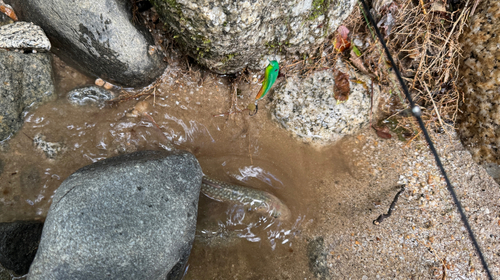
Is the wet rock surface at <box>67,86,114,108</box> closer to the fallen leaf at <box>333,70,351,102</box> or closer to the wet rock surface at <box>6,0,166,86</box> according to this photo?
the wet rock surface at <box>6,0,166,86</box>

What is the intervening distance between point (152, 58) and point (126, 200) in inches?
57.3

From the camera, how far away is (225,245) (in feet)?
8.12

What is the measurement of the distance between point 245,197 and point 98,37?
2.00 metres

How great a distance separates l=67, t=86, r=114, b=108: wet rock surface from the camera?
2.54 metres

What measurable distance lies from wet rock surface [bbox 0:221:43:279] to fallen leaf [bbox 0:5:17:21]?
6.29ft

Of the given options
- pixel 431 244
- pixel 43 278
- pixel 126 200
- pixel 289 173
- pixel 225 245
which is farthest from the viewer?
pixel 289 173

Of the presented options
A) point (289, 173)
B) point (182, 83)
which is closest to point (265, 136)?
point (289, 173)

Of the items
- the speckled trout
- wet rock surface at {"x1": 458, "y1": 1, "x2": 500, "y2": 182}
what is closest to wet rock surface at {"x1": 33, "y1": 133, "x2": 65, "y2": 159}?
the speckled trout

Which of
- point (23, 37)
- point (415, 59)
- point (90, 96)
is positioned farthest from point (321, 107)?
point (23, 37)

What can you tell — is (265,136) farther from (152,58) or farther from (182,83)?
(152,58)

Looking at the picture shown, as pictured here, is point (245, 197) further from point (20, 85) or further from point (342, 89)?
point (20, 85)

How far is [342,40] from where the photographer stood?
2.58m

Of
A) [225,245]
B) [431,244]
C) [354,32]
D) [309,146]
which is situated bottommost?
[225,245]

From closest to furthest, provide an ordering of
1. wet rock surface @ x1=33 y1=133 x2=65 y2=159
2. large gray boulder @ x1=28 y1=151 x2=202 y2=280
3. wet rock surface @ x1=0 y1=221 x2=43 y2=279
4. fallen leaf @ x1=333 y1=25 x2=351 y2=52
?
large gray boulder @ x1=28 y1=151 x2=202 y2=280, wet rock surface @ x1=0 y1=221 x2=43 y2=279, wet rock surface @ x1=33 y1=133 x2=65 y2=159, fallen leaf @ x1=333 y1=25 x2=351 y2=52
